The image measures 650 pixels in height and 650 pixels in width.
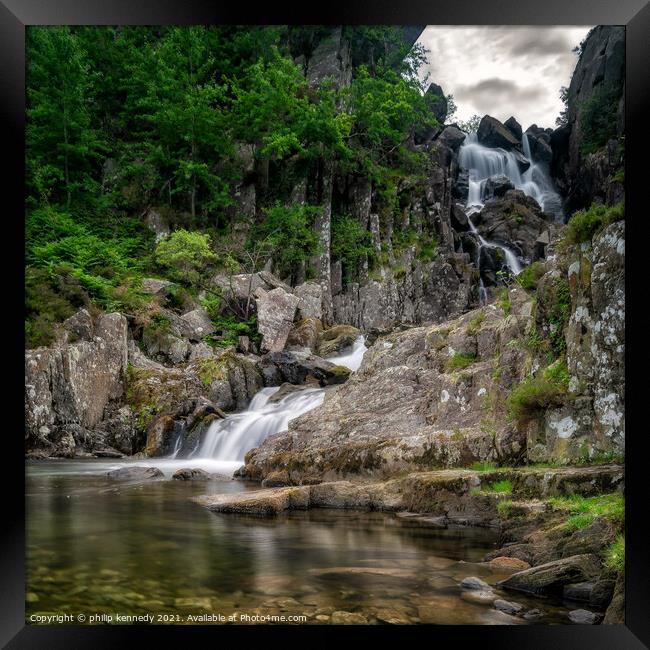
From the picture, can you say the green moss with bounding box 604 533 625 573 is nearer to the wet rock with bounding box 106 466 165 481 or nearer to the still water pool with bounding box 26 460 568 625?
the still water pool with bounding box 26 460 568 625

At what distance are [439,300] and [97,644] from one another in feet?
48.6

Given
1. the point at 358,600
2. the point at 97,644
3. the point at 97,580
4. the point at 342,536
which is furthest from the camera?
the point at 342,536

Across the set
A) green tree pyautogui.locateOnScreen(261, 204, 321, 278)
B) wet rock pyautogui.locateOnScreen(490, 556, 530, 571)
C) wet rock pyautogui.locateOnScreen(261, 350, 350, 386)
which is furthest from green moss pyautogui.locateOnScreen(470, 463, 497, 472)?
wet rock pyautogui.locateOnScreen(261, 350, 350, 386)

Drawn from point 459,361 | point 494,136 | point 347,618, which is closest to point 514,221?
point 494,136

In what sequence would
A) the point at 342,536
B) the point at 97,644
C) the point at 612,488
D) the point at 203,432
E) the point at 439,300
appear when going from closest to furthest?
the point at 97,644 < the point at 612,488 < the point at 342,536 < the point at 203,432 < the point at 439,300

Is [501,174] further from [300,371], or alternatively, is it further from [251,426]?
[251,426]

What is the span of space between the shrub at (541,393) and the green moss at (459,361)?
7.24ft

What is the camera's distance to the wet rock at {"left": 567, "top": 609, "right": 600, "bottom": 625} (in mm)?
3016

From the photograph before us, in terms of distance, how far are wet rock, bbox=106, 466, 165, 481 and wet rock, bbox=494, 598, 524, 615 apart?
6.71 meters

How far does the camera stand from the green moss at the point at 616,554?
3.25m
